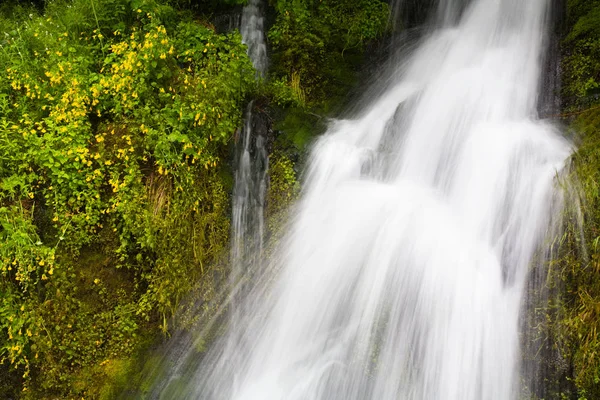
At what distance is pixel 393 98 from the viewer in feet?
19.9

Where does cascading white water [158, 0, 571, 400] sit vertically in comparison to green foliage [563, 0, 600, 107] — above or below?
below

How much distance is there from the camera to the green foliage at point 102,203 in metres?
4.21

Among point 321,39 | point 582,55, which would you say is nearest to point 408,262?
point 582,55

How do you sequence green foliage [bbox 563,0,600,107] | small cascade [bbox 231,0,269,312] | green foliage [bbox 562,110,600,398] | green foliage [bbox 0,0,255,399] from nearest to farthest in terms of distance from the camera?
1. green foliage [bbox 562,110,600,398]
2. green foliage [bbox 0,0,255,399]
3. small cascade [bbox 231,0,269,312]
4. green foliage [bbox 563,0,600,107]

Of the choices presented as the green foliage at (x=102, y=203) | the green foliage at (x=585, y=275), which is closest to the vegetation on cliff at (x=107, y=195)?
the green foliage at (x=102, y=203)

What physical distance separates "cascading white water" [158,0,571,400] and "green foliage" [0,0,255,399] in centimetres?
87

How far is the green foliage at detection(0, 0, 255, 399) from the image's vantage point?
421 cm

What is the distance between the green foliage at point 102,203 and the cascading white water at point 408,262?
2.84 ft

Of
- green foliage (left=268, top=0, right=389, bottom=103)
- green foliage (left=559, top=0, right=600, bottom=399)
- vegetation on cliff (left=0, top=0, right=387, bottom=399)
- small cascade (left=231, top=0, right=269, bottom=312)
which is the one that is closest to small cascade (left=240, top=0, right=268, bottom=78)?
green foliage (left=268, top=0, right=389, bottom=103)

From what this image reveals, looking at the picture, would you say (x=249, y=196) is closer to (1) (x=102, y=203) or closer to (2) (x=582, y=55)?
(1) (x=102, y=203)

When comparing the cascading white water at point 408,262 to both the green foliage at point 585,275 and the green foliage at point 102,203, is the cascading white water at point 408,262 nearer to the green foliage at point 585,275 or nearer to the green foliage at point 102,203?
the green foliage at point 585,275

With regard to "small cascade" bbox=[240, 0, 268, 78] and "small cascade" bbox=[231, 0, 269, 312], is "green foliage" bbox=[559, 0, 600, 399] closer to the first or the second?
"small cascade" bbox=[231, 0, 269, 312]

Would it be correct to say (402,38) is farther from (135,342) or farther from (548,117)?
(135,342)

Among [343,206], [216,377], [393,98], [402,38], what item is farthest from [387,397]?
[402,38]
